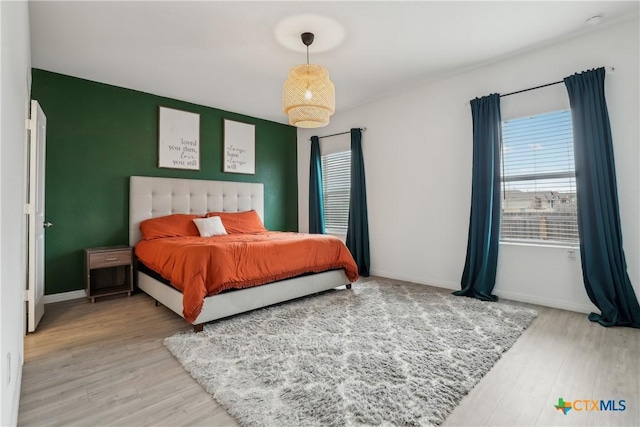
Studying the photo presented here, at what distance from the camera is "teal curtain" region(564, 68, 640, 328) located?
2.65 metres

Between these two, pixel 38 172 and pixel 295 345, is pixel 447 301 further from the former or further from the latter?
pixel 38 172

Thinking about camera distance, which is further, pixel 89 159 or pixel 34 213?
pixel 89 159

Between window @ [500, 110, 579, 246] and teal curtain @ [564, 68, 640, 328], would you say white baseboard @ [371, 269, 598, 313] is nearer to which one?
teal curtain @ [564, 68, 640, 328]

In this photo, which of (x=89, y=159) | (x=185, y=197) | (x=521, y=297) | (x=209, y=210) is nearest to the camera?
(x=521, y=297)

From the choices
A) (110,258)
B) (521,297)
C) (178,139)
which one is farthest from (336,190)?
(110,258)

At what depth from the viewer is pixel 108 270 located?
386cm

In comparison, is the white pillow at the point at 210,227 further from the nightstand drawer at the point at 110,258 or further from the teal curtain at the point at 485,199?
the teal curtain at the point at 485,199

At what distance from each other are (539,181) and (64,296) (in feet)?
16.9

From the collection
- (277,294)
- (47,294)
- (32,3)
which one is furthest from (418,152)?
(47,294)

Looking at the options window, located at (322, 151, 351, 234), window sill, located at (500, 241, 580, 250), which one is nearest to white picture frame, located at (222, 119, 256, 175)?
window, located at (322, 151, 351, 234)

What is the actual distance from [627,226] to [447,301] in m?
1.62

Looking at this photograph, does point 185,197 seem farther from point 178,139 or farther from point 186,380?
point 186,380

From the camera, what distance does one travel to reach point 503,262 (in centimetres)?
344

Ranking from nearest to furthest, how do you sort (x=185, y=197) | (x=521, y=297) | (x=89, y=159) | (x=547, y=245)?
(x=547, y=245) < (x=521, y=297) < (x=89, y=159) < (x=185, y=197)
